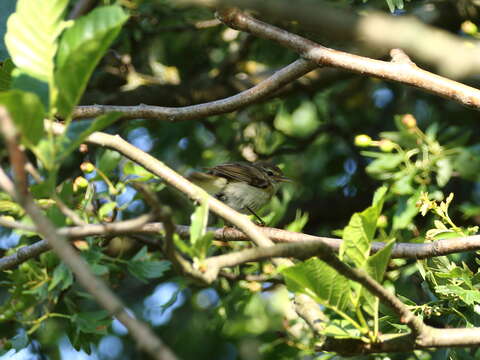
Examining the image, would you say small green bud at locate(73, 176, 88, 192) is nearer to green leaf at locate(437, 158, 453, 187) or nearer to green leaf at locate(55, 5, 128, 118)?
green leaf at locate(55, 5, 128, 118)

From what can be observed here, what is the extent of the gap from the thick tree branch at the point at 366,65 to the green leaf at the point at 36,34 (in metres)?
1.26

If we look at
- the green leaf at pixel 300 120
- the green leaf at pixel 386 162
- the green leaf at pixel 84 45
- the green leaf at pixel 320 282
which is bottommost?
the green leaf at pixel 300 120

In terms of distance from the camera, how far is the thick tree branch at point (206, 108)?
304 centimetres

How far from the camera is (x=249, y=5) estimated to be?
238cm

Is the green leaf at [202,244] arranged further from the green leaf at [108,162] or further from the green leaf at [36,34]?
the green leaf at [108,162]

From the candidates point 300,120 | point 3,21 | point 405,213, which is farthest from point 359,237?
point 300,120

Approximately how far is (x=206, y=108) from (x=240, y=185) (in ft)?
8.05

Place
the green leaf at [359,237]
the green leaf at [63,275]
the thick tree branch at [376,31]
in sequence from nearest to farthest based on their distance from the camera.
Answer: the green leaf at [359,237] → the thick tree branch at [376,31] → the green leaf at [63,275]

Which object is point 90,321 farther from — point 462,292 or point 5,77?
point 462,292

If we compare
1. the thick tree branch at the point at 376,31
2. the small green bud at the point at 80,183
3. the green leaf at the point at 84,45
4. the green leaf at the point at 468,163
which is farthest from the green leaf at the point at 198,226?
the green leaf at the point at 468,163

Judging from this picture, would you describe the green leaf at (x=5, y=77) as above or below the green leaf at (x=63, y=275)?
above

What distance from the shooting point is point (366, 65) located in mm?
2846

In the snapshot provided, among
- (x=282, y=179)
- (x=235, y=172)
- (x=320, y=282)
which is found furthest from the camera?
(x=282, y=179)

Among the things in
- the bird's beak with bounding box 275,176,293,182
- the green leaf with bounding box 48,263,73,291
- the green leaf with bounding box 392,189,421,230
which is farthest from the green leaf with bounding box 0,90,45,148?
the bird's beak with bounding box 275,176,293,182
